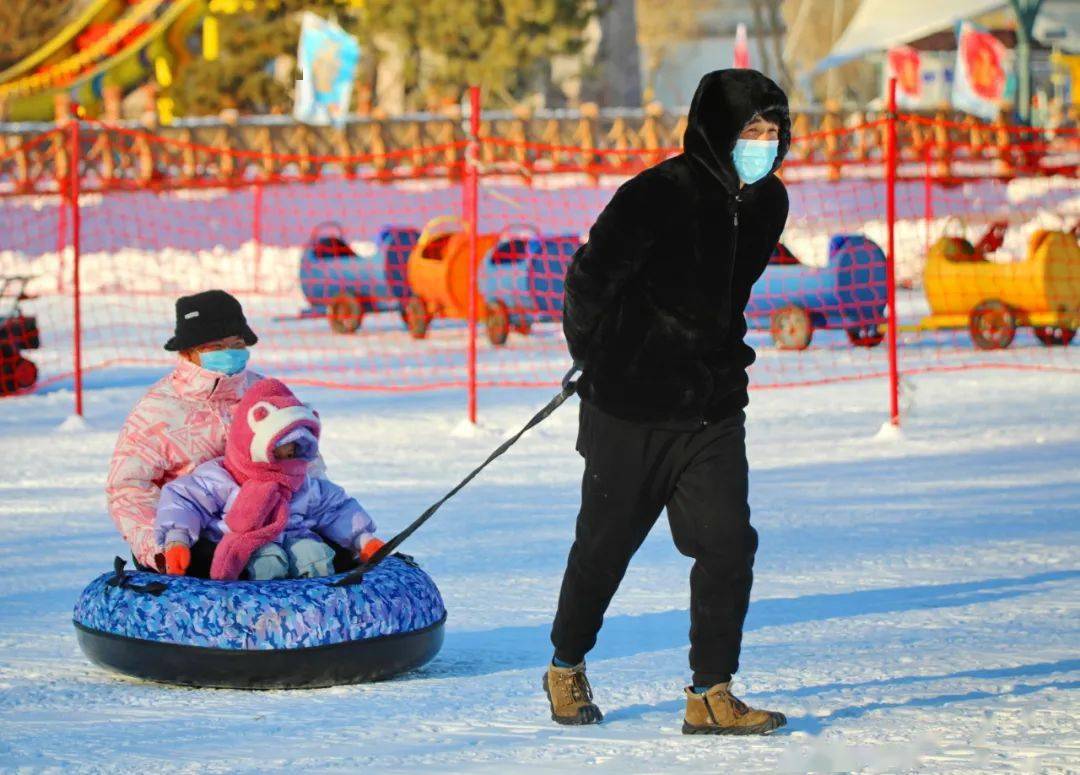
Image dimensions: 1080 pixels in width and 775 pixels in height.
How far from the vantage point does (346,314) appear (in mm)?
21641

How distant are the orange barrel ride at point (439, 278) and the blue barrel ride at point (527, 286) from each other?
0.92 feet

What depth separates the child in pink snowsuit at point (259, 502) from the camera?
5910 mm

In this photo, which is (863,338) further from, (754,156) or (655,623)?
(754,156)

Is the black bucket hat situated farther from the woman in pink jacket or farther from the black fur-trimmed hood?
the black fur-trimmed hood

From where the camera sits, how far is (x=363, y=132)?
38250 millimetres

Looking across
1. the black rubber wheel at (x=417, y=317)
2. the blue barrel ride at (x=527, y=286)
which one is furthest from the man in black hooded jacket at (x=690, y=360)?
the black rubber wheel at (x=417, y=317)

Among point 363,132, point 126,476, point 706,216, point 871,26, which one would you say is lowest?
point 126,476

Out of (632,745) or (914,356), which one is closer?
(632,745)

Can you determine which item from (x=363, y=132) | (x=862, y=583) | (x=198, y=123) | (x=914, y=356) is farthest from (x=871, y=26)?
(x=862, y=583)

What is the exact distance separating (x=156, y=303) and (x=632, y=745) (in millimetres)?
20731

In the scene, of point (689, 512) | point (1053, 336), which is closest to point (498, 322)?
point (1053, 336)

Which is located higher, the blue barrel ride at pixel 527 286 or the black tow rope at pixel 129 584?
the blue barrel ride at pixel 527 286

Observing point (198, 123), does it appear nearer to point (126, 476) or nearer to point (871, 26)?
point (871, 26)

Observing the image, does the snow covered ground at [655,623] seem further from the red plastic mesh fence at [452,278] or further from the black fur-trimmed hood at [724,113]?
the red plastic mesh fence at [452,278]
